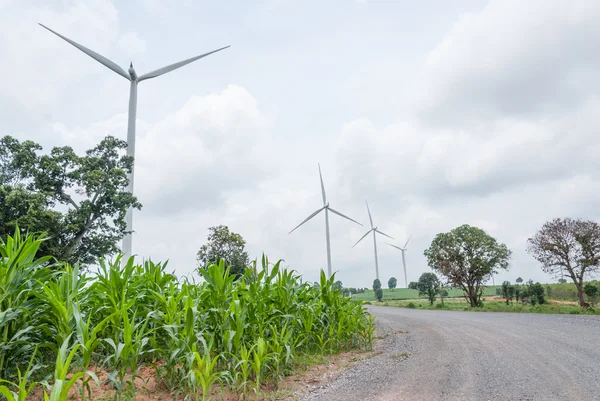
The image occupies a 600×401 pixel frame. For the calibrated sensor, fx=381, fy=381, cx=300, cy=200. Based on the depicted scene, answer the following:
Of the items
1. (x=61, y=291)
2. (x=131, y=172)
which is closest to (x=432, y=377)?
(x=61, y=291)

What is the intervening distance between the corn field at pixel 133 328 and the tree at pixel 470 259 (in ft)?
84.5

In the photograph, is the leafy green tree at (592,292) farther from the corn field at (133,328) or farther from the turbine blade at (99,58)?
the turbine blade at (99,58)

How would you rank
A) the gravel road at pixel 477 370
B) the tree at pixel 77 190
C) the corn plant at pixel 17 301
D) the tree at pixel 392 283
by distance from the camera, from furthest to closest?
the tree at pixel 392 283 < the tree at pixel 77 190 < the gravel road at pixel 477 370 < the corn plant at pixel 17 301

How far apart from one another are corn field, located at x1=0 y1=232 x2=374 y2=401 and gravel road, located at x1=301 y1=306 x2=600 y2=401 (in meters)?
1.25

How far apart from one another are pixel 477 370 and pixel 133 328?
550cm

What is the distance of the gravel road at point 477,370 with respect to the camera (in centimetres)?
516

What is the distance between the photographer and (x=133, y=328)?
4215 mm

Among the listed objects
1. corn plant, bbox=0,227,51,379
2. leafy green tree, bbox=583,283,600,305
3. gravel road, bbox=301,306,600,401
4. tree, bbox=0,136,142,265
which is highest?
tree, bbox=0,136,142,265

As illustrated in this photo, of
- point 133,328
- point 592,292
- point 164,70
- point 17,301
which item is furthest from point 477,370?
point 164,70

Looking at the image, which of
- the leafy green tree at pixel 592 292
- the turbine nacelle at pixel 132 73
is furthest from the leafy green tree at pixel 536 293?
the turbine nacelle at pixel 132 73

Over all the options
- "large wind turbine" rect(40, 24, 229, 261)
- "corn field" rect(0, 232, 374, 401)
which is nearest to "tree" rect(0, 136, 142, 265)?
"large wind turbine" rect(40, 24, 229, 261)

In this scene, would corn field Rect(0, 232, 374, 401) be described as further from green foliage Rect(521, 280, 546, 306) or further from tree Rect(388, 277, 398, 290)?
tree Rect(388, 277, 398, 290)

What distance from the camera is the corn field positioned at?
399cm

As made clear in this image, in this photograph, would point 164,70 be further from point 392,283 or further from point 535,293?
point 392,283
